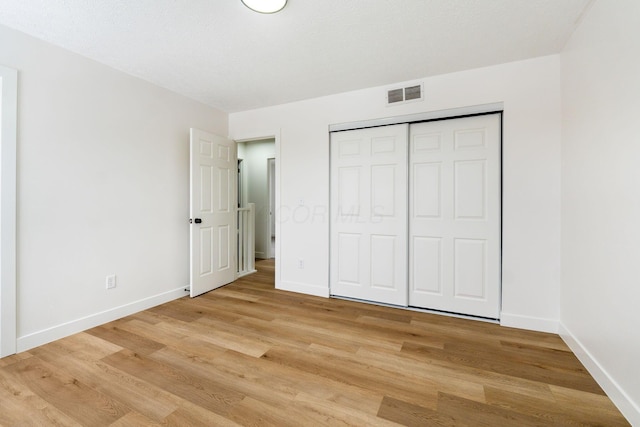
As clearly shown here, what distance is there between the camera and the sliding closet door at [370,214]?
3.03m

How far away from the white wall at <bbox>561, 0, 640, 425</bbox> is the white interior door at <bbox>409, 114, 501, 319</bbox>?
1.77ft

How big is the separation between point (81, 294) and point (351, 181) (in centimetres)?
291

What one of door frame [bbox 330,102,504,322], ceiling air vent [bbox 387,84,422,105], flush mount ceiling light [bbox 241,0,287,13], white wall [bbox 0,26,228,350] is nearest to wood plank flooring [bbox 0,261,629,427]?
white wall [bbox 0,26,228,350]

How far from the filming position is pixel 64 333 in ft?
7.64

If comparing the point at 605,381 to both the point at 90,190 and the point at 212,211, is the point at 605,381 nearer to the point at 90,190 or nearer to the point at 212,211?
the point at 212,211

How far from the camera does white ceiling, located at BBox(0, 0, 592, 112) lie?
184cm

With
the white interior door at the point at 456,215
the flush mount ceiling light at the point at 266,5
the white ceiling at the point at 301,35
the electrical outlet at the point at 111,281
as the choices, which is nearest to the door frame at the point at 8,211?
the white ceiling at the point at 301,35

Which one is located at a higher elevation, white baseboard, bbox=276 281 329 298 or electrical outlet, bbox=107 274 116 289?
electrical outlet, bbox=107 274 116 289

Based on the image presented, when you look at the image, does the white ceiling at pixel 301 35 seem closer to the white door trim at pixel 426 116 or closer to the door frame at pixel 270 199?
the white door trim at pixel 426 116

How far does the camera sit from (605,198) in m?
1.65

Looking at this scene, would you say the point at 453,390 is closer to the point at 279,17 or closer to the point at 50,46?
the point at 279,17

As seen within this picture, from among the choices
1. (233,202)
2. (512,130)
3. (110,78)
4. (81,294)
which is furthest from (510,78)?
(81,294)

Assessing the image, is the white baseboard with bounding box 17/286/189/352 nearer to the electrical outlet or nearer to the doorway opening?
the electrical outlet

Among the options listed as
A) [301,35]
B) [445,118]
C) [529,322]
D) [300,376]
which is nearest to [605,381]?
[529,322]
